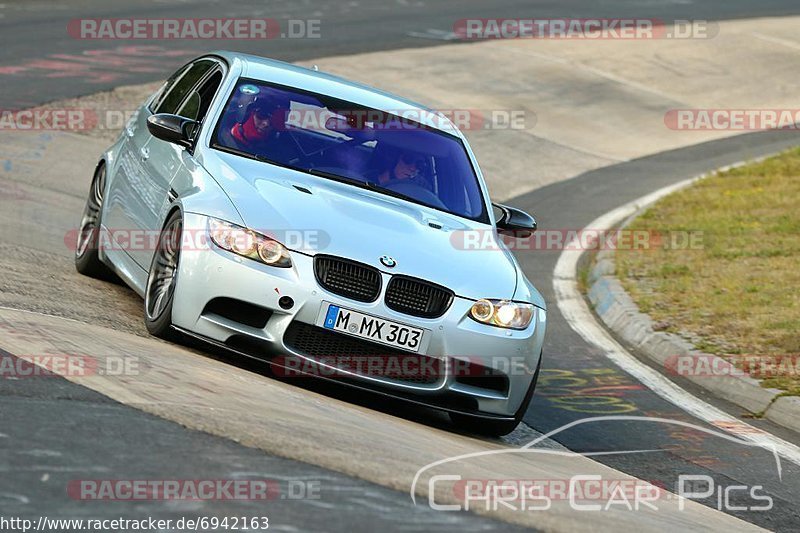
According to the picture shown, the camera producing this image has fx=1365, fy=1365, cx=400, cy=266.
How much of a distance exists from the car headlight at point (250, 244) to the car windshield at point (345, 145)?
1.01 m

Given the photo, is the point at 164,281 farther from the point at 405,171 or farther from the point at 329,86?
the point at 329,86

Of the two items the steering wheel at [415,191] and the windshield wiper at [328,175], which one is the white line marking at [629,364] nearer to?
the steering wheel at [415,191]

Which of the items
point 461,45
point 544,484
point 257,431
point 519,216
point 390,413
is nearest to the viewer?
point 257,431

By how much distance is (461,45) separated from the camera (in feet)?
83.6

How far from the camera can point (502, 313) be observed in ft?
22.9

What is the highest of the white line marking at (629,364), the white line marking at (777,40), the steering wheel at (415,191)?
the white line marking at (777,40)

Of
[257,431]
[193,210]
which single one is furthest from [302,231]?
[257,431]

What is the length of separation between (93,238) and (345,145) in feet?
6.65

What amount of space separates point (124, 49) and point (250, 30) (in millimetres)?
3450

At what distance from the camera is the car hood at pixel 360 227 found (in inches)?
268

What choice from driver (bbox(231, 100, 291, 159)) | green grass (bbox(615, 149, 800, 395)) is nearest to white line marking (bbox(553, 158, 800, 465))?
green grass (bbox(615, 149, 800, 395))

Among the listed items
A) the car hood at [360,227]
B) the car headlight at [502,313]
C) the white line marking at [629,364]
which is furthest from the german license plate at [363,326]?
the white line marking at [629,364]

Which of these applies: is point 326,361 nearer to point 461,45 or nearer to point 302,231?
point 302,231

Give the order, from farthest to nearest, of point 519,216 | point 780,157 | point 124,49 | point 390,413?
point 124,49 → point 780,157 → point 519,216 → point 390,413
